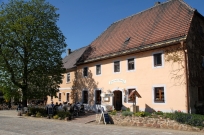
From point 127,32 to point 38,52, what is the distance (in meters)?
9.83

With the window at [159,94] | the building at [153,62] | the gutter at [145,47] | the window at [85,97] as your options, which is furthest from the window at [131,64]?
the window at [85,97]

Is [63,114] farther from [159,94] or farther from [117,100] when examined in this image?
[159,94]

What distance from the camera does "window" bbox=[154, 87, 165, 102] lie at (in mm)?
16855

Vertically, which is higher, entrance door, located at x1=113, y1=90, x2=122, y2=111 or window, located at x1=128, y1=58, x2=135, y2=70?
window, located at x1=128, y1=58, x2=135, y2=70

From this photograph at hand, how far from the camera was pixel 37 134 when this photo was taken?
11.4 meters

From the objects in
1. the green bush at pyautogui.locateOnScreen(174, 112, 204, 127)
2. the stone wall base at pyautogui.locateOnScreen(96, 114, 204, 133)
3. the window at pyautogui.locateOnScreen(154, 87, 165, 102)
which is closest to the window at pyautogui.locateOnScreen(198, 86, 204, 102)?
the window at pyautogui.locateOnScreen(154, 87, 165, 102)

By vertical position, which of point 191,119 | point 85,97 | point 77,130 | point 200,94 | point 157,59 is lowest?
point 77,130

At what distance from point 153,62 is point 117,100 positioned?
5.94 meters

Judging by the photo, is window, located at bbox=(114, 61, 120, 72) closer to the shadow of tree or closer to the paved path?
the shadow of tree

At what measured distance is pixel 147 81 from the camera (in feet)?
58.7

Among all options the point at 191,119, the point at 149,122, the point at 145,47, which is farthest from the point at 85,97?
the point at 191,119

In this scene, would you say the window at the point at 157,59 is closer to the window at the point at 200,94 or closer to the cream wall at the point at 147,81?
the cream wall at the point at 147,81

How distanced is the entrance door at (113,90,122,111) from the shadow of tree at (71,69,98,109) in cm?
291

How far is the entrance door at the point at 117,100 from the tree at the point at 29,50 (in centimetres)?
714
